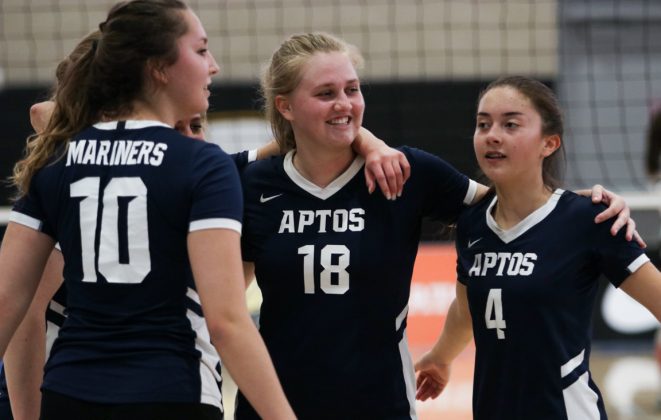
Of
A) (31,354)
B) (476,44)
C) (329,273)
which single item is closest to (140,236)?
(31,354)

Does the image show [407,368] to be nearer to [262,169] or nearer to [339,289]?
[339,289]

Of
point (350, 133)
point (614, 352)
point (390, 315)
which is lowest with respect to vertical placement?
point (614, 352)

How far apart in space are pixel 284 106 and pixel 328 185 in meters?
0.25

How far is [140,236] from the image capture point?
2.24 m

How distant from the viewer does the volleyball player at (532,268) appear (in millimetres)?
2768

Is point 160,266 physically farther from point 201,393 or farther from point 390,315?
point 390,315

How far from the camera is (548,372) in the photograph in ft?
9.04

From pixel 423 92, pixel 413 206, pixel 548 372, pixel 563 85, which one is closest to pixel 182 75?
pixel 413 206

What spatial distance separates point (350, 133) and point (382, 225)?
26 cm

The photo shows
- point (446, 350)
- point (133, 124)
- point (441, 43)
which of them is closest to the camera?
point (133, 124)

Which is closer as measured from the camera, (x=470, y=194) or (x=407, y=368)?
(x=407, y=368)

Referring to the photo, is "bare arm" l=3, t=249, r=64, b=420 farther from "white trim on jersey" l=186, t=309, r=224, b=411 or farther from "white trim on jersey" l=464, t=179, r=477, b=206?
"white trim on jersey" l=464, t=179, r=477, b=206

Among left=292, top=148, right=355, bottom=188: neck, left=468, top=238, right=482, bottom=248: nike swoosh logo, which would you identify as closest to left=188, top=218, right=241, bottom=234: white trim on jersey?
left=292, top=148, right=355, bottom=188: neck

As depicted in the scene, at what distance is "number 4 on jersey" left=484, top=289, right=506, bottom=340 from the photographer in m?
2.82
